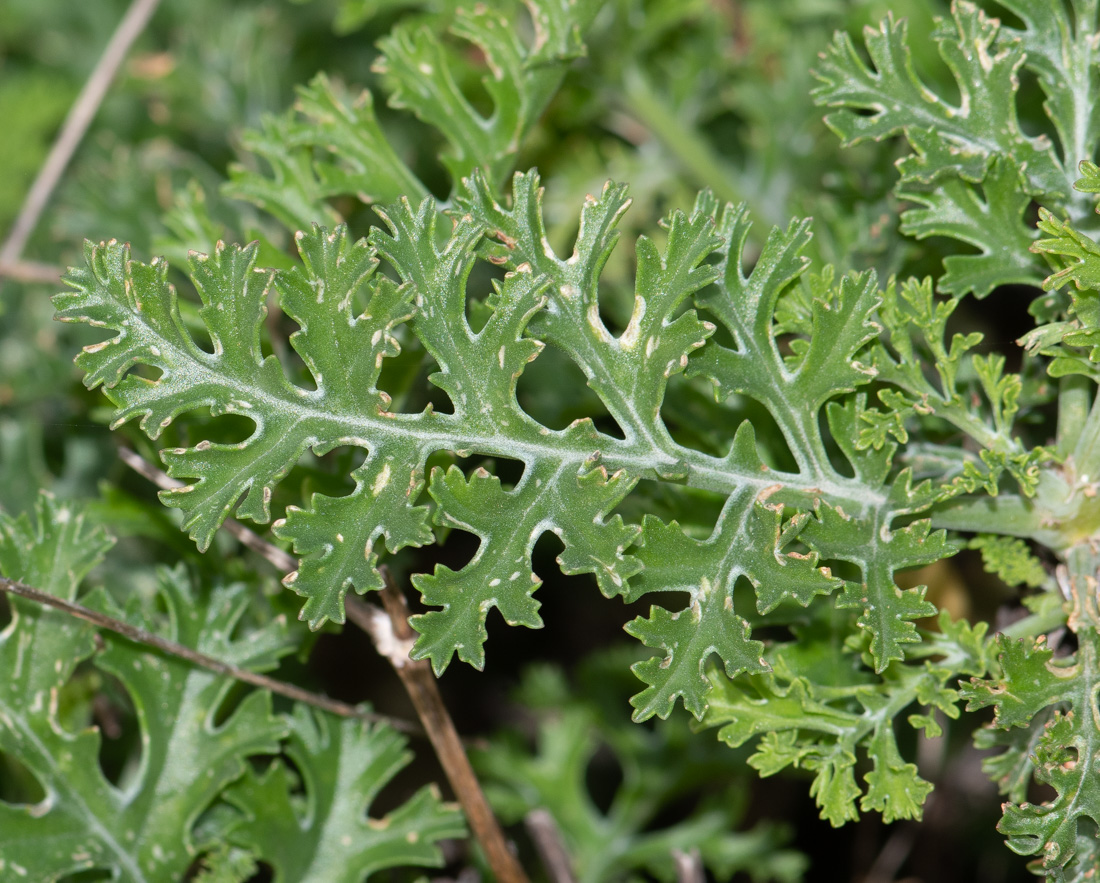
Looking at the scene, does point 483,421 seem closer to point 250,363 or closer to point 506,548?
point 506,548

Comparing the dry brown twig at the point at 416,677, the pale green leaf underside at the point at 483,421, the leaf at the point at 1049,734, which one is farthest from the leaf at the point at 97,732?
the leaf at the point at 1049,734

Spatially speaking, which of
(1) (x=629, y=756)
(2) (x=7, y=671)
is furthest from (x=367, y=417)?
(1) (x=629, y=756)

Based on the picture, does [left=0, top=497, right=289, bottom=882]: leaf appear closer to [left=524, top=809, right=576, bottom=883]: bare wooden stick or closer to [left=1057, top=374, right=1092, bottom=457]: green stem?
[left=524, top=809, right=576, bottom=883]: bare wooden stick

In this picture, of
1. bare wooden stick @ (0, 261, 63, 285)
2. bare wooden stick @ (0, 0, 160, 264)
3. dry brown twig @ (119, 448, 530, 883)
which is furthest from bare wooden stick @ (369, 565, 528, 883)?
bare wooden stick @ (0, 0, 160, 264)

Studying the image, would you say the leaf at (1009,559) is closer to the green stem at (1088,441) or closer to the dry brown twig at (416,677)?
the green stem at (1088,441)

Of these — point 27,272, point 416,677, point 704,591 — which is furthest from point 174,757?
point 27,272
